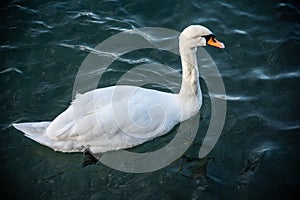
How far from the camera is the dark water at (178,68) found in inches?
223

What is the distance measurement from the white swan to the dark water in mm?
292

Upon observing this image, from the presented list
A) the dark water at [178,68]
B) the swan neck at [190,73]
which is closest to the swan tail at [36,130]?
the dark water at [178,68]

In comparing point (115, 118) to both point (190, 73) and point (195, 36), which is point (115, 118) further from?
point (195, 36)

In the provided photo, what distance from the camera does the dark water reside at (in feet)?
18.6

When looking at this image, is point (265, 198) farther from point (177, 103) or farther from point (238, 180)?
point (177, 103)

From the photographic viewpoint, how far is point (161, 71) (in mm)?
7199

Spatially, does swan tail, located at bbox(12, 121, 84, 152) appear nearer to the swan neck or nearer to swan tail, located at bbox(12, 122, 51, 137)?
swan tail, located at bbox(12, 122, 51, 137)

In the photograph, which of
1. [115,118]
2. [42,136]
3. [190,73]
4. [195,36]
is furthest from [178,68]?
[42,136]

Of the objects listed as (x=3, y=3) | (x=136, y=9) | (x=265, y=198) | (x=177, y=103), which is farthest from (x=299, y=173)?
(x=3, y=3)

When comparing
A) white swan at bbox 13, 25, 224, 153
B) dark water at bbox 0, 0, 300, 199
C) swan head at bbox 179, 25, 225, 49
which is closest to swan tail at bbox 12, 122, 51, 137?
white swan at bbox 13, 25, 224, 153

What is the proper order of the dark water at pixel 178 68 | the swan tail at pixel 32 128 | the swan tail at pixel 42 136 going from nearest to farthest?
the dark water at pixel 178 68 → the swan tail at pixel 42 136 → the swan tail at pixel 32 128

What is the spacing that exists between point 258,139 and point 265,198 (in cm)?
96

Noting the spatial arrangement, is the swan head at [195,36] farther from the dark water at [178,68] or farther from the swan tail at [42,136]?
the swan tail at [42,136]

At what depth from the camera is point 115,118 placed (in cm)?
566
